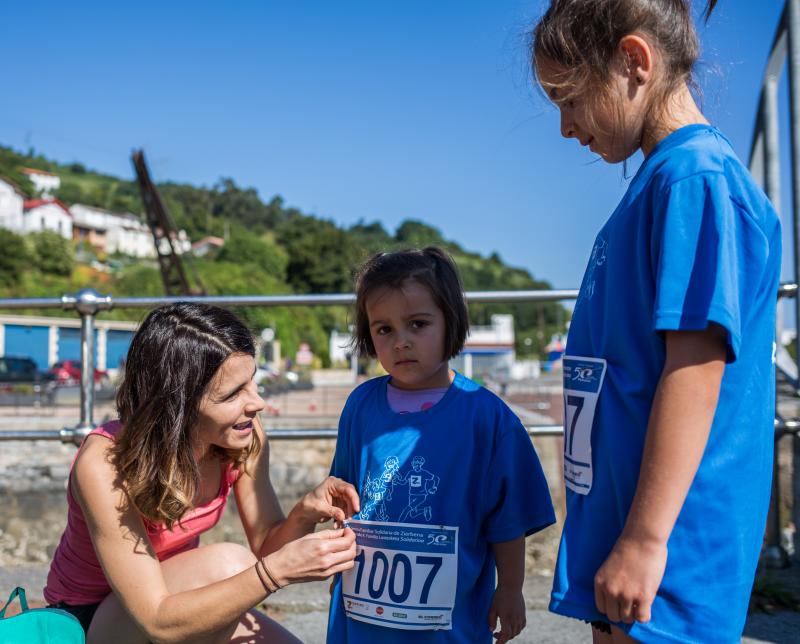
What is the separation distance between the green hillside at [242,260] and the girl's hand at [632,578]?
1023mm

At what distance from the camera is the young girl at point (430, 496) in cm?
155

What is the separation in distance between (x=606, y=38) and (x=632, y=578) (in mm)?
812

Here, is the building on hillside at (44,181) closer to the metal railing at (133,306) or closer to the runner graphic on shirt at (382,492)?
the metal railing at (133,306)

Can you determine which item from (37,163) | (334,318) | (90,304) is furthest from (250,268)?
(90,304)

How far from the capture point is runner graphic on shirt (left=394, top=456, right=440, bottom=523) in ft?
5.20

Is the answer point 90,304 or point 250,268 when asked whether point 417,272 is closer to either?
point 90,304

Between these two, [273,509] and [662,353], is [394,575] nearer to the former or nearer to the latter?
[273,509]

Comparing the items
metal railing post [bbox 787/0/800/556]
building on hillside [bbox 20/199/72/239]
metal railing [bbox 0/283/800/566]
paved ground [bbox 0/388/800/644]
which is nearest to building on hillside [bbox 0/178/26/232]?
building on hillside [bbox 20/199/72/239]

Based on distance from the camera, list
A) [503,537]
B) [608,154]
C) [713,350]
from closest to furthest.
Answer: [713,350] → [608,154] → [503,537]

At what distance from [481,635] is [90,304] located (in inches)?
77.8

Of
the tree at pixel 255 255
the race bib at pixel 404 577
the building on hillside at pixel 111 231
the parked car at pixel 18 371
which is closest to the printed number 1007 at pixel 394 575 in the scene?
the race bib at pixel 404 577

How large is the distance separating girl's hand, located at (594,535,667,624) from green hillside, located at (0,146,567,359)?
102cm

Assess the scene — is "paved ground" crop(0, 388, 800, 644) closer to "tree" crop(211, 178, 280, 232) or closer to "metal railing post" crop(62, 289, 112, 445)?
"metal railing post" crop(62, 289, 112, 445)

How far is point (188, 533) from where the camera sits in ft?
5.86
